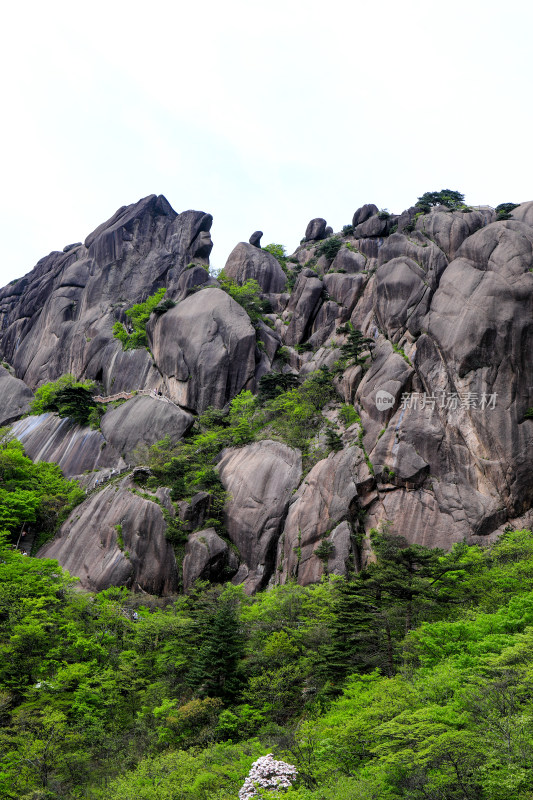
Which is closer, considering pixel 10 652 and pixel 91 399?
pixel 10 652

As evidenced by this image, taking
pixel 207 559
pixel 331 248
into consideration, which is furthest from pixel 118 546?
pixel 331 248

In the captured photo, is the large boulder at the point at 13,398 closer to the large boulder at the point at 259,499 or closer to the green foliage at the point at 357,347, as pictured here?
the large boulder at the point at 259,499

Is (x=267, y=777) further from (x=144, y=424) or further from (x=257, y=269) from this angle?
(x=257, y=269)

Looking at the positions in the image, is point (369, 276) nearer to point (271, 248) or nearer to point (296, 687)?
point (271, 248)

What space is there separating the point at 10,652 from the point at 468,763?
16.7 m

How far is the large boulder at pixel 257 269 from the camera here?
57.9 meters

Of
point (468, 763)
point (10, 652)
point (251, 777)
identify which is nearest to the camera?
point (468, 763)

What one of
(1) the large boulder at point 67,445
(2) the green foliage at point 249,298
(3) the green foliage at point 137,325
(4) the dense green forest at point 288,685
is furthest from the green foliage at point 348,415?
(3) the green foliage at point 137,325

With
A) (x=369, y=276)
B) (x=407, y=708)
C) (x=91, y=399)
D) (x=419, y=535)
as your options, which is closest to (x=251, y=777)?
(x=407, y=708)

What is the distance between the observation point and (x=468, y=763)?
10117 mm

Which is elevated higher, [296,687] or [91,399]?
[91,399]

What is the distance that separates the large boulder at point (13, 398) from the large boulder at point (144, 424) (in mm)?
13769

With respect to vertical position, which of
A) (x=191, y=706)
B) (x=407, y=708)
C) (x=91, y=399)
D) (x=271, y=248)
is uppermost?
(x=271, y=248)

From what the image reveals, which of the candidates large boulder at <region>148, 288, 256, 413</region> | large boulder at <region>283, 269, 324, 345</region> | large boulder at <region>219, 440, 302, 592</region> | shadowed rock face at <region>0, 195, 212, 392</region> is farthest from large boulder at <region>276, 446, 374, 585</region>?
shadowed rock face at <region>0, 195, 212, 392</region>
